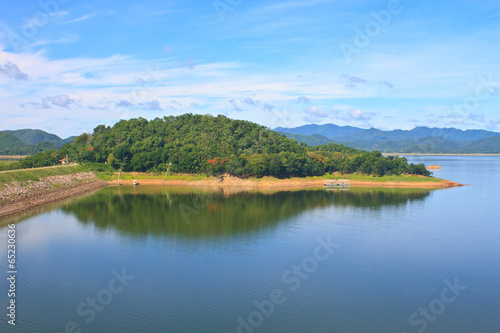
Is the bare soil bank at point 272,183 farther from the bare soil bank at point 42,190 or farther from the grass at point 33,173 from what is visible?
the grass at point 33,173

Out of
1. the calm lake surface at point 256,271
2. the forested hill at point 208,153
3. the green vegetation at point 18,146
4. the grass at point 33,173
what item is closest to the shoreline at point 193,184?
the grass at point 33,173

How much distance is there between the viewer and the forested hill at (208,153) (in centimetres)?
7131

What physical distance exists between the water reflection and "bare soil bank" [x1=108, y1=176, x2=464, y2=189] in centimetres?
541

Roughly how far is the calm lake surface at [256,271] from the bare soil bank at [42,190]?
297cm

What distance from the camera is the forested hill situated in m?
71.3

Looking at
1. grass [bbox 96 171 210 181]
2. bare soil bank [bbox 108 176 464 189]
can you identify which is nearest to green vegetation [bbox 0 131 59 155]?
grass [bbox 96 171 210 181]

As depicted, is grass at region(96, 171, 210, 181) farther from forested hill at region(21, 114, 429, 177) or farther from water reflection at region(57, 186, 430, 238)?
water reflection at region(57, 186, 430, 238)

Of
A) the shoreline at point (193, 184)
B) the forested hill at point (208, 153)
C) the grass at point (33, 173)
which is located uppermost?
the forested hill at point (208, 153)

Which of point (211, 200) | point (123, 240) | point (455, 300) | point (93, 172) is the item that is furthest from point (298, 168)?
point (455, 300)

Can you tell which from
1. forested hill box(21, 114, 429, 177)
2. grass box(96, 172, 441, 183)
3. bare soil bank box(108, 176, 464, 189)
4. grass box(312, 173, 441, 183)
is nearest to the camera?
bare soil bank box(108, 176, 464, 189)

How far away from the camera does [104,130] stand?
8994 centimetres

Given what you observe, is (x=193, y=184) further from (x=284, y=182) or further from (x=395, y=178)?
(x=395, y=178)

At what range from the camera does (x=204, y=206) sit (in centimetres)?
4619

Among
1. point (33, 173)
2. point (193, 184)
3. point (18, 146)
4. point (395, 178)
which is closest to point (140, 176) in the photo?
point (193, 184)
